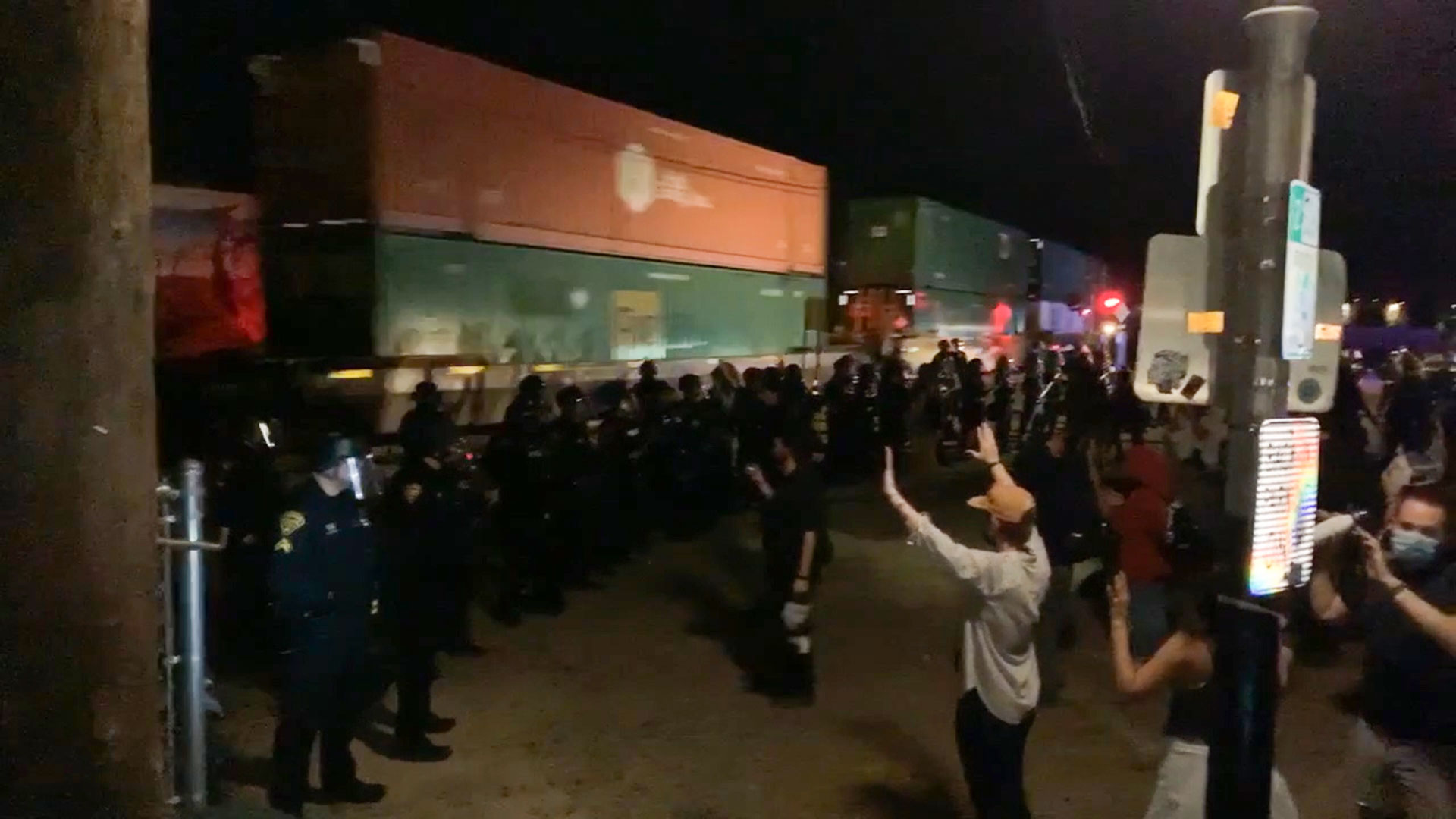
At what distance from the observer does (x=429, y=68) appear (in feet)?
35.3

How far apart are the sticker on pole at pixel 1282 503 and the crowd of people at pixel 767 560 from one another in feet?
0.48

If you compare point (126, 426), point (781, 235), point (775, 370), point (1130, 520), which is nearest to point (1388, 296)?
point (781, 235)

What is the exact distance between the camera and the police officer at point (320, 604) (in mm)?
4957

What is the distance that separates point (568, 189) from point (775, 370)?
9.40 ft

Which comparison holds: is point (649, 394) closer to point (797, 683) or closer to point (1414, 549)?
point (797, 683)

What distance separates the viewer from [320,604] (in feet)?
16.4

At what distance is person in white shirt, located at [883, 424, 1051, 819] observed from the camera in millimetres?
4477

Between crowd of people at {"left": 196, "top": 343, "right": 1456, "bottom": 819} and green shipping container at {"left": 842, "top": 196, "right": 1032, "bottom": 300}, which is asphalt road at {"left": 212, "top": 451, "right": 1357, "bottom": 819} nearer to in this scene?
crowd of people at {"left": 196, "top": 343, "right": 1456, "bottom": 819}

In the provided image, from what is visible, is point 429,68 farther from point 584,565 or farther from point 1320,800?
point 1320,800

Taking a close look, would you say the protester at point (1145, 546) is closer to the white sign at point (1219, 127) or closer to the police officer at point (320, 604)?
the white sign at point (1219, 127)

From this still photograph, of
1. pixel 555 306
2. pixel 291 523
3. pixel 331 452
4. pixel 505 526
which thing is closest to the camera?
pixel 291 523

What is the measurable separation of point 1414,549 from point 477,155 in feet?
29.7

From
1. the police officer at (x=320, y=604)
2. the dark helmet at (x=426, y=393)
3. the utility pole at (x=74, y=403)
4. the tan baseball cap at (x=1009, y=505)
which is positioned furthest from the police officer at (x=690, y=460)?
the utility pole at (x=74, y=403)

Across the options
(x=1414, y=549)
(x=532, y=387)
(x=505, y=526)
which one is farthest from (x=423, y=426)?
(x=1414, y=549)
